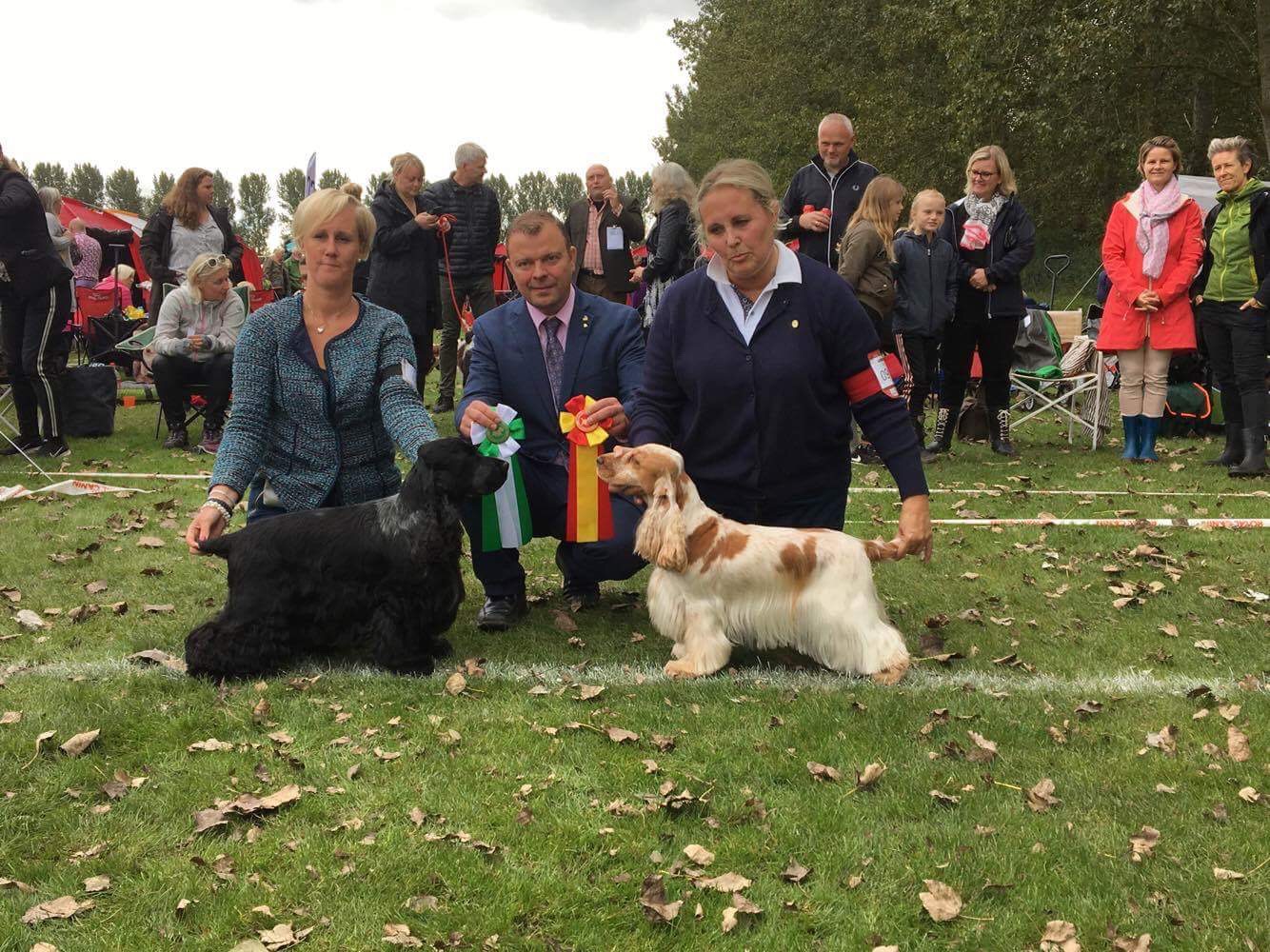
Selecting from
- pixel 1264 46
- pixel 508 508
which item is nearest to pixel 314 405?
pixel 508 508

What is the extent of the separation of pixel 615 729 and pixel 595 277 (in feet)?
24.3

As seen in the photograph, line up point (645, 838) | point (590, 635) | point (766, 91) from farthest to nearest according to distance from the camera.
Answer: point (766, 91) → point (590, 635) → point (645, 838)

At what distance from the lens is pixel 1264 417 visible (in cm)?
747

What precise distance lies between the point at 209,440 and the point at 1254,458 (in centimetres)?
810

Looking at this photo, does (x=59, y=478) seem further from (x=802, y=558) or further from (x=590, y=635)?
(x=802, y=558)

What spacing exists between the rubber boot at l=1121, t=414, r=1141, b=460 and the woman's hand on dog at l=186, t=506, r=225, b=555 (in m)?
7.08

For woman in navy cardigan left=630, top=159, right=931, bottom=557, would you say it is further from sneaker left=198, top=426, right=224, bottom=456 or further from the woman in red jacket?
sneaker left=198, top=426, right=224, bottom=456

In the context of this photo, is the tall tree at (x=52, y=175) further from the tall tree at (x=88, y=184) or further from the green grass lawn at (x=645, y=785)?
the green grass lawn at (x=645, y=785)

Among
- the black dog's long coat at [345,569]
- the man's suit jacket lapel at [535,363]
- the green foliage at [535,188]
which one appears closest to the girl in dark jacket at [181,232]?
the man's suit jacket lapel at [535,363]

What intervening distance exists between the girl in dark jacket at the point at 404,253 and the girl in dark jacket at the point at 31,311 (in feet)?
8.27

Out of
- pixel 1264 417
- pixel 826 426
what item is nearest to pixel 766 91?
pixel 1264 417

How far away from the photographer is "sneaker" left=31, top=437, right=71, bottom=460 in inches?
334

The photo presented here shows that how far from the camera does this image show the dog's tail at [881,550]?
360cm

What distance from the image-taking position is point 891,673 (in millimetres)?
3682
